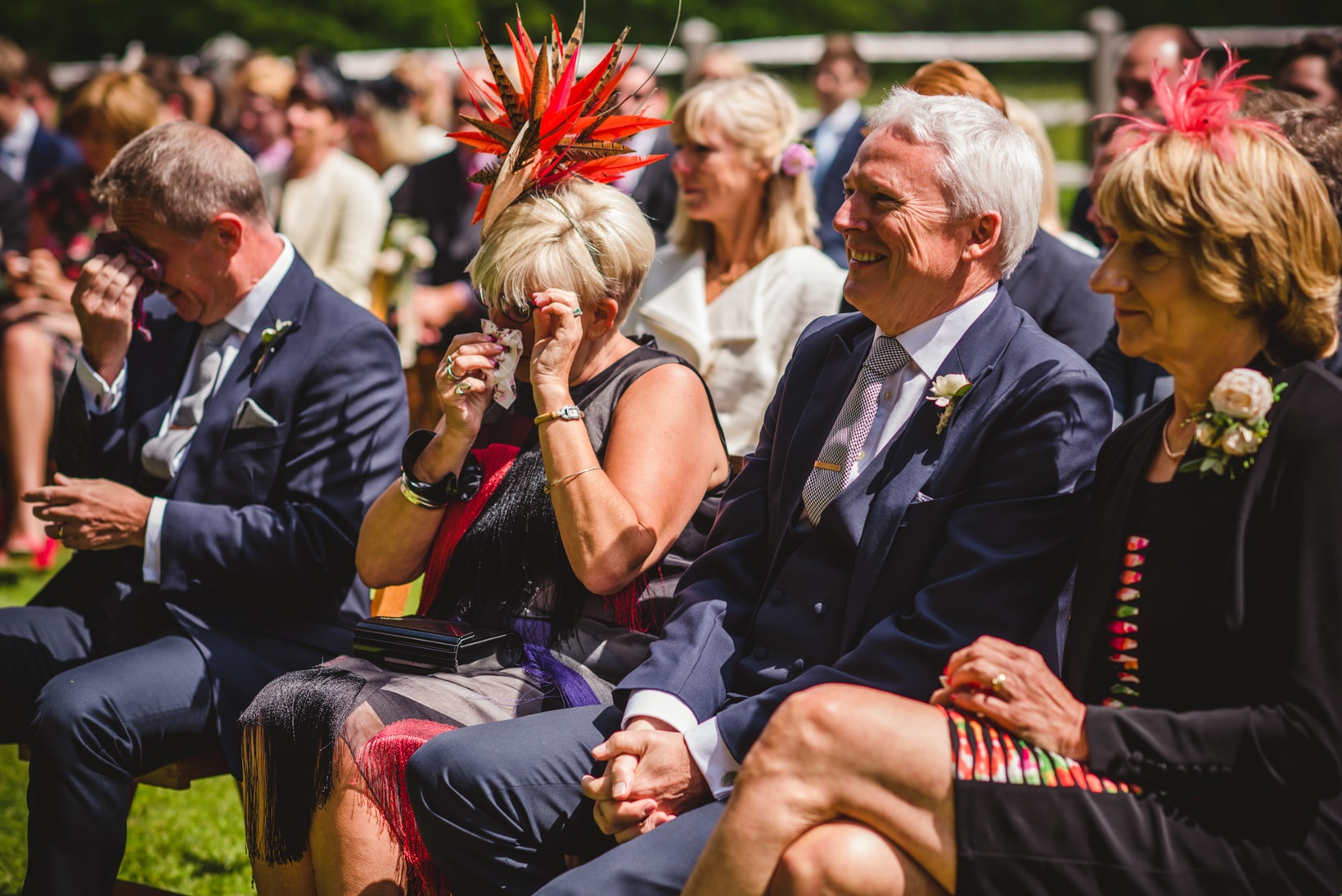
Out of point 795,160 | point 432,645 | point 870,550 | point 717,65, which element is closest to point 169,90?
point 717,65

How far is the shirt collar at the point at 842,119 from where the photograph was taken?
8477 millimetres

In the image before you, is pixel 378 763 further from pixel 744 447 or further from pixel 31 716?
pixel 744 447

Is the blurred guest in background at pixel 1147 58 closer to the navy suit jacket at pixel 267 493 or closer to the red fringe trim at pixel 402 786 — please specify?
the navy suit jacket at pixel 267 493

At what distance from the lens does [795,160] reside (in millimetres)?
4551

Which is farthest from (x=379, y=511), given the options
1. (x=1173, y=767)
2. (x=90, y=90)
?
(x=90, y=90)

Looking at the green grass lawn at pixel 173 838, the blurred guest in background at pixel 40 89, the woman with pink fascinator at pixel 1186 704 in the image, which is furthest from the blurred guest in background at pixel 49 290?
the woman with pink fascinator at pixel 1186 704

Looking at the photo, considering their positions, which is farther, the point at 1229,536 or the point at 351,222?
the point at 351,222

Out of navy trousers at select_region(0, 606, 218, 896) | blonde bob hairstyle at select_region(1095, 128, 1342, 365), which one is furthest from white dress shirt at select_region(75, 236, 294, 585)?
blonde bob hairstyle at select_region(1095, 128, 1342, 365)

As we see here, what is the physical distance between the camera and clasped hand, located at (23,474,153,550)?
317cm

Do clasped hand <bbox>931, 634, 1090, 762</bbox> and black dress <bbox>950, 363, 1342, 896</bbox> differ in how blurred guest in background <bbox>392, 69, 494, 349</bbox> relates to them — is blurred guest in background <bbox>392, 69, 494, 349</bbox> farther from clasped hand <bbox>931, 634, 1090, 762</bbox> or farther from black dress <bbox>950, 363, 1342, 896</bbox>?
A: black dress <bbox>950, 363, 1342, 896</bbox>

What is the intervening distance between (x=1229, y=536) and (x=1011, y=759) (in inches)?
19.6

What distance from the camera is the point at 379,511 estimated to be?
2.96 meters

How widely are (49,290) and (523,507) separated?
470 cm

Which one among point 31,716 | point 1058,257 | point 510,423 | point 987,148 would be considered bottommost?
point 31,716
